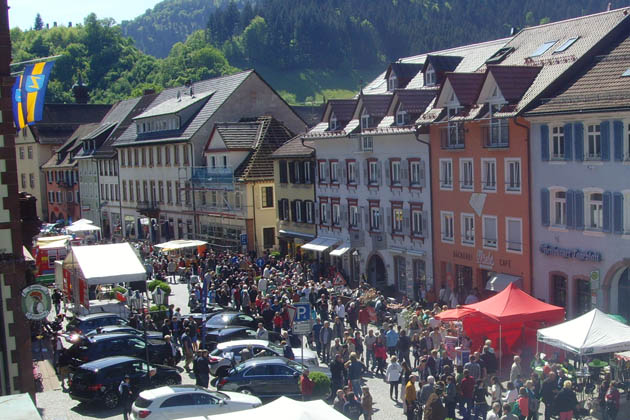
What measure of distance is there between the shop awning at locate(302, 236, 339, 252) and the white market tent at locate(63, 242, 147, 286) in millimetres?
13738

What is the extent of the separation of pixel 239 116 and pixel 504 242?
3194cm

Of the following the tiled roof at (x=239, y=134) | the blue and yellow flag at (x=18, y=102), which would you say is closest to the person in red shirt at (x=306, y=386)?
the blue and yellow flag at (x=18, y=102)

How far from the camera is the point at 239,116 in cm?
6091

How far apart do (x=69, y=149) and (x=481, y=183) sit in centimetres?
6253

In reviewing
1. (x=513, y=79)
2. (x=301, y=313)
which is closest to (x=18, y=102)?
(x=301, y=313)

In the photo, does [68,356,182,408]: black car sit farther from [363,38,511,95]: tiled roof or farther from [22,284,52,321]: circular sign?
[363,38,511,95]: tiled roof

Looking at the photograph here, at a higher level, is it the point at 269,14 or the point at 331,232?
the point at 269,14

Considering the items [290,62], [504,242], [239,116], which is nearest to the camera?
[504,242]

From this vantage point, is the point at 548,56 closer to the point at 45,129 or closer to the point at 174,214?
the point at 174,214

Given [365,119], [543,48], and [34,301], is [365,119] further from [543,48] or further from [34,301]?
[34,301]

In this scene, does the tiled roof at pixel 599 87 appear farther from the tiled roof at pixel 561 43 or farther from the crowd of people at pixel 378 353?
the crowd of people at pixel 378 353

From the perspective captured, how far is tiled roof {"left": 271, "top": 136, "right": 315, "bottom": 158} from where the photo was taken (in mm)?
48403

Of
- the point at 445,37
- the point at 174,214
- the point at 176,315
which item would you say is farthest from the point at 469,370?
the point at 445,37

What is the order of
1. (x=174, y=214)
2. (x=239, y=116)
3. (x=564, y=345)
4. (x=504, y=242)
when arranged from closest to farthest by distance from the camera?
(x=564, y=345)
(x=504, y=242)
(x=239, y=116)
(x=174, y=214)
